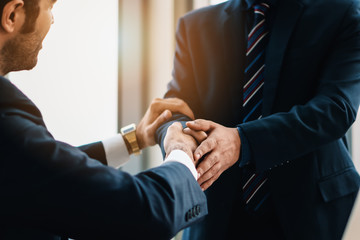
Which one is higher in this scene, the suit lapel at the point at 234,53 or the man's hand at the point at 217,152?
the suit lapel at the point at 234,53

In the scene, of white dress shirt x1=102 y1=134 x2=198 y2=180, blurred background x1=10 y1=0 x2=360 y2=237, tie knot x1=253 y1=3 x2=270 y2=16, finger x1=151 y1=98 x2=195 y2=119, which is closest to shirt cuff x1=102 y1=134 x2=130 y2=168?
white dress shirt x1=102 y1=134 x2=198 y2=180

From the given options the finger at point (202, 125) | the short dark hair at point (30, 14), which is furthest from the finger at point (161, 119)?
the short dark hair at point (30, 14)

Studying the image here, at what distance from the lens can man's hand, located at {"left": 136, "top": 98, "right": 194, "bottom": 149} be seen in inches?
49.9

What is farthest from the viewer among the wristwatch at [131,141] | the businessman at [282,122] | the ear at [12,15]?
the wristwatch at [131,141]

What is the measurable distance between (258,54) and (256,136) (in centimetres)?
29

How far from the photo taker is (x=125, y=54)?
1734 mm

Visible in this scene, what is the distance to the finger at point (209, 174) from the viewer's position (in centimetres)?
99

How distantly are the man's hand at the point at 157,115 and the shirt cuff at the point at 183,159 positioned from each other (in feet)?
1.06

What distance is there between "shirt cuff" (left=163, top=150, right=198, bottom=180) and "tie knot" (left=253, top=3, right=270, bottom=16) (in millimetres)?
525

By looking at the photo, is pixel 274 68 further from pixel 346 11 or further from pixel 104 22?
pixel 104 22

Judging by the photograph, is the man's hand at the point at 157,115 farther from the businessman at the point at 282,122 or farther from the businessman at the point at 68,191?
the businessman at the point at 68,191

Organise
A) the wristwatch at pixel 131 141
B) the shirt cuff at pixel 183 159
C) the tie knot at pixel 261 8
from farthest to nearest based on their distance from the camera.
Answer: the wristwatch at pixel 131 141
the tie knot at pixel 261 8
the shirt cuff at pixel 183 159

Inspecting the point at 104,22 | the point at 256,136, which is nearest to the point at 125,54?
the point at 104,22

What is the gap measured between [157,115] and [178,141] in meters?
0.33
